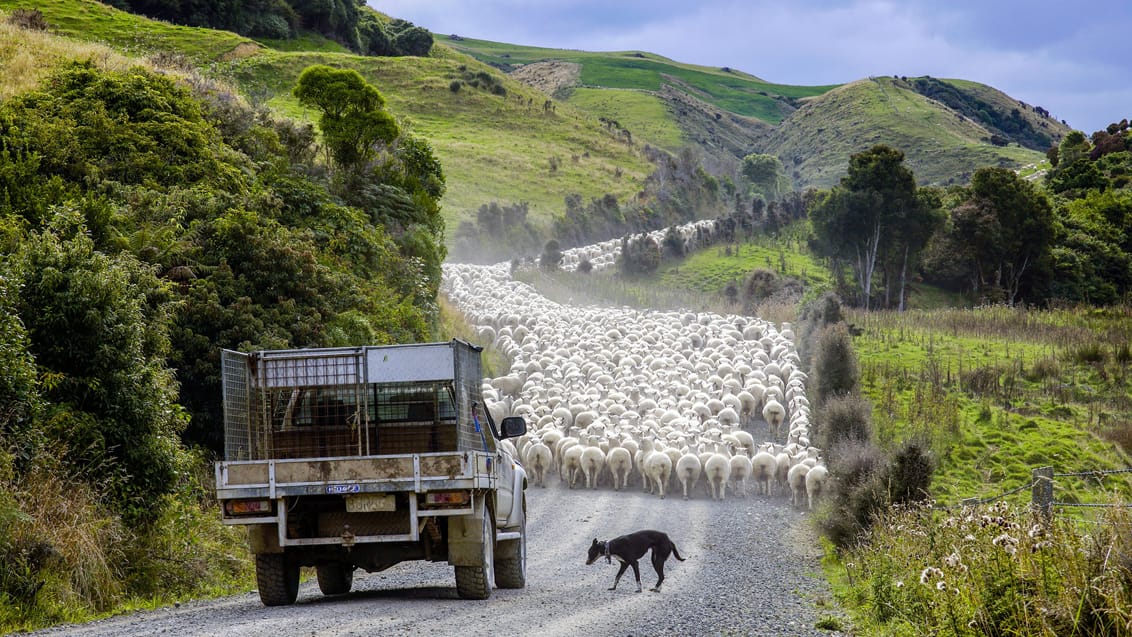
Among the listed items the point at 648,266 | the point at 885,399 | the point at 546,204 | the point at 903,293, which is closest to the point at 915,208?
the point at 903,293

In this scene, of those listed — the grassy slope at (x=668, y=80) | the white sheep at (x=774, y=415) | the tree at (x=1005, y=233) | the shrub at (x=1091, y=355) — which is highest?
the grassy slope at (x=668, y=80)

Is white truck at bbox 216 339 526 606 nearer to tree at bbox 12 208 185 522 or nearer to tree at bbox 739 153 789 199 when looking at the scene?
tree at bbox 12 208 185 522

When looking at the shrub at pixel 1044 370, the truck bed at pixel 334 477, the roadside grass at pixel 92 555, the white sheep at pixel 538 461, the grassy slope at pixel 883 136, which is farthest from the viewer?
the grassy slope at pixel 883 136

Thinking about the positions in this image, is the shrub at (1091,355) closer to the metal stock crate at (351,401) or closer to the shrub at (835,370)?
the shrub at (835,370)

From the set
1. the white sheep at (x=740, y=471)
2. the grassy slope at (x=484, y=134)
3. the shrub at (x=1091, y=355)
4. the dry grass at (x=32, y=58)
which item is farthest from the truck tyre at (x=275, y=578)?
the grassy slope at (x=484, y=134)

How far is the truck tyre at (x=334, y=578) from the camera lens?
39.1 feet

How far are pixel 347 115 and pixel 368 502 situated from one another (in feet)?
86.9

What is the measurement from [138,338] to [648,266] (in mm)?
41210

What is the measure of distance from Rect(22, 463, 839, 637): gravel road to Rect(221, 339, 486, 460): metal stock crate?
1630mm

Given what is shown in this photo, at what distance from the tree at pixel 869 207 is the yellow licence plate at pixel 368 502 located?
1517 inches

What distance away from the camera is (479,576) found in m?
10.6

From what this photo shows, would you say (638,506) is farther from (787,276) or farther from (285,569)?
(787,276)

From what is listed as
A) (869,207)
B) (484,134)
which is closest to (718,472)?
(869,207)

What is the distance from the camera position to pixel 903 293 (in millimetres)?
47031
